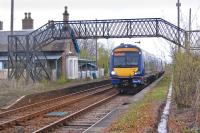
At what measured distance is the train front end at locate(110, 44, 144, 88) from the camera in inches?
1378

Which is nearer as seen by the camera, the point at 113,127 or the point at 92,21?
the point at 113,127

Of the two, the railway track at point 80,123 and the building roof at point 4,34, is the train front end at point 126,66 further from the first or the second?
the building roof at point 4,34

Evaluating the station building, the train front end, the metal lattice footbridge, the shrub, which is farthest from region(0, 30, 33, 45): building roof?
the shrub

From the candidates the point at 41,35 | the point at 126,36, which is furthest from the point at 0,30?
the point at 126,36

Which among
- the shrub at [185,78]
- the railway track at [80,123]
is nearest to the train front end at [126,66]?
the railway track at [80,123]

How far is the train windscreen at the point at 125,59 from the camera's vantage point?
116 ft

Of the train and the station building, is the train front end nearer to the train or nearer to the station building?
the train

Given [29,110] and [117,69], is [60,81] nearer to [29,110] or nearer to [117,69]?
[117,69]

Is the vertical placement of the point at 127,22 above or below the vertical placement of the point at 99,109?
above

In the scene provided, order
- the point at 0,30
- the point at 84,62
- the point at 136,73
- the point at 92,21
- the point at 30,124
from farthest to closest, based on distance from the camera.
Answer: the point at 84,62 < the point at 0,30 < the point at 92,21 < the point at 136,73 < the point at 30,124

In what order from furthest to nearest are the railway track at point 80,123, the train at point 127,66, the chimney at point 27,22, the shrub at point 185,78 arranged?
the chimney at point 27,22 → the train at point 127,66 → the shrub at point 185,78 → the railway track at point 80,123

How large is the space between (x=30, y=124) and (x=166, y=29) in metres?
33.5

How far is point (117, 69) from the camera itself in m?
35.3

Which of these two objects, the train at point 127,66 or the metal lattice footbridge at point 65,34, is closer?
the train at point 127,66
